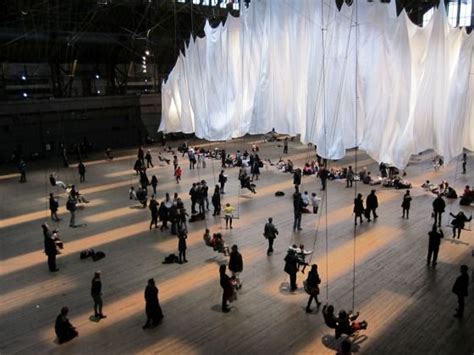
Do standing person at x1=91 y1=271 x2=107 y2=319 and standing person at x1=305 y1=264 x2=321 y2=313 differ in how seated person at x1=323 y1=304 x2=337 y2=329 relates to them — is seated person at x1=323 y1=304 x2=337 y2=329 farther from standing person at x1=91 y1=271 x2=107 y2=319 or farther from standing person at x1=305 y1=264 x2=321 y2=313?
standing person at x1=91 y1=271 x2=107 y2=319

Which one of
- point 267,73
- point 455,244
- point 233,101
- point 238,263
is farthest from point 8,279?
point 455,244

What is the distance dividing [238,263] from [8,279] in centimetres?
612

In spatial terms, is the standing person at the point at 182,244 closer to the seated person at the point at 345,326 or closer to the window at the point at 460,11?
the seated person at the point at 345,326

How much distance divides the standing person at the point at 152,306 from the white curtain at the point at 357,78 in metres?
4.16

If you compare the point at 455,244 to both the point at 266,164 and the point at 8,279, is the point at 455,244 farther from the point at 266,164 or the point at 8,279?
the point at 266,164

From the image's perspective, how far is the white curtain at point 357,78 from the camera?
28.2ft

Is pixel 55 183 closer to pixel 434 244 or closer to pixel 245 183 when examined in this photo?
pixel 245 183

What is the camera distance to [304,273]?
11.9 meters

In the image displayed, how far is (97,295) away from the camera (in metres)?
9.80

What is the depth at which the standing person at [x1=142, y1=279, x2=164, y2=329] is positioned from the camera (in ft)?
30.7

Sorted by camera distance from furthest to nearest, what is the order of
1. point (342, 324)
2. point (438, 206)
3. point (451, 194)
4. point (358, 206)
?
point (451, 194) → point (358, 206) → point (438, 206) → point (342, 324)

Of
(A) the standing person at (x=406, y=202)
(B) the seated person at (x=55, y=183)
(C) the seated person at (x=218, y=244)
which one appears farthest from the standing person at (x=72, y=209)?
(A) the standing person at (x=406, y=202)

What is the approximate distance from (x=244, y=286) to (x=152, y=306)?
256 centimetres

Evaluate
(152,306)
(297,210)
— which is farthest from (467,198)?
(152,306)
